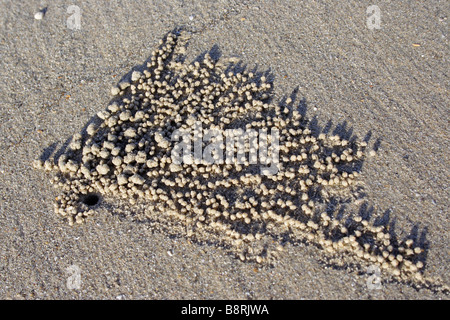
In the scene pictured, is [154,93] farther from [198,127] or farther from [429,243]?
[429,243]

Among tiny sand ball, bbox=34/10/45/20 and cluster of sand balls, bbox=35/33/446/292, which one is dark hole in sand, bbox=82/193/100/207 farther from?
tiny sand ball, bbox=34/10/45/20

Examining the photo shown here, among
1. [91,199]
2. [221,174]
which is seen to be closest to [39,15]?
[91,199]

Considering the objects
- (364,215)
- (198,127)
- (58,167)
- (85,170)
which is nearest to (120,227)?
(85,170)

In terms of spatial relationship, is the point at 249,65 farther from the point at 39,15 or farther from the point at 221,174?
the point at 39,15

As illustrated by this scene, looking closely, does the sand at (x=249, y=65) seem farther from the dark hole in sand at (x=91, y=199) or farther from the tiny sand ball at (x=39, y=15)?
the dark hole in sand at (x=91, y=199)

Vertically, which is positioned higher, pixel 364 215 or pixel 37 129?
pixel 37 129

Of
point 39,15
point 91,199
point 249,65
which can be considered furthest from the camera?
point 39,15

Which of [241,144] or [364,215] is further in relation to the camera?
[241,144]
